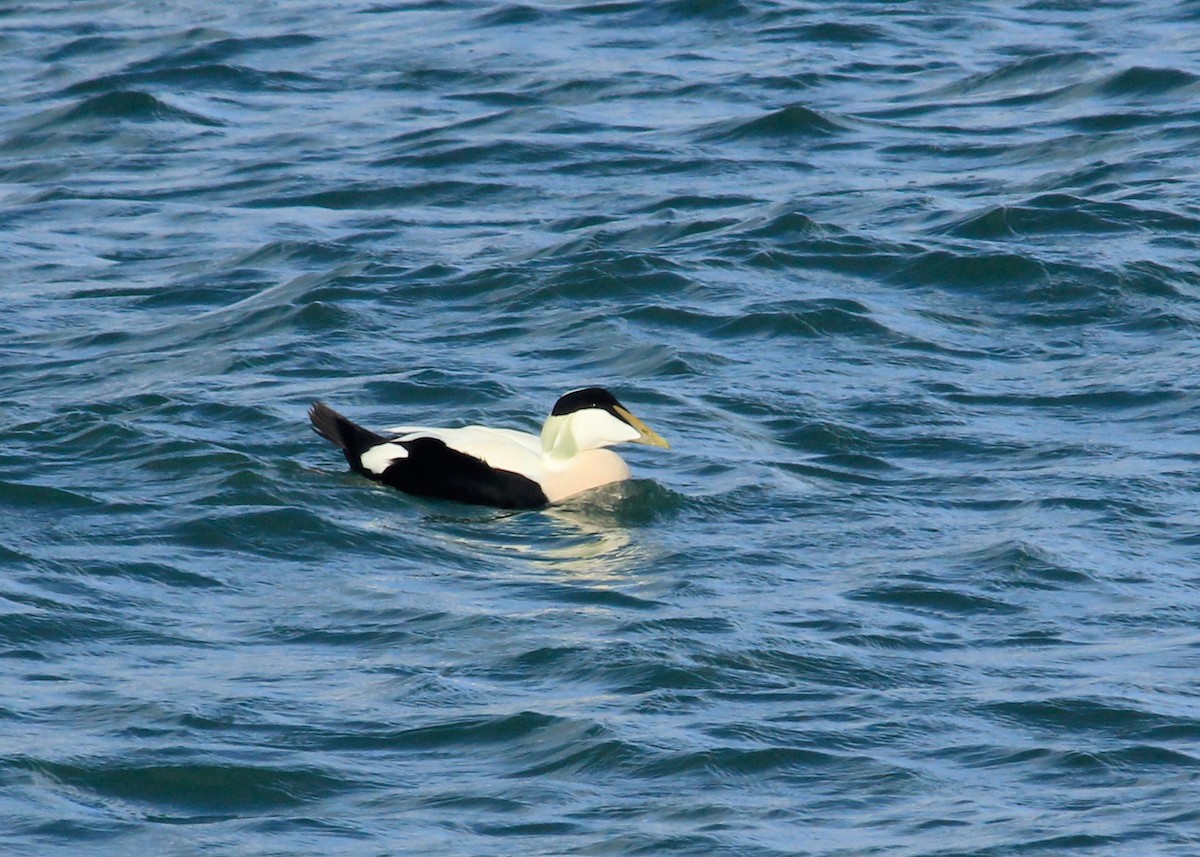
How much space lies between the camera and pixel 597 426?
28.6ft

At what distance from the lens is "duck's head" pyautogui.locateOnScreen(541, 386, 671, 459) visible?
28.6 ft

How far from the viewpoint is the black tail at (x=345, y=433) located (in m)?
8.70

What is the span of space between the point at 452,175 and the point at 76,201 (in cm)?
228

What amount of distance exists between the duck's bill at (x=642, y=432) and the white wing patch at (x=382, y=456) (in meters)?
0.88

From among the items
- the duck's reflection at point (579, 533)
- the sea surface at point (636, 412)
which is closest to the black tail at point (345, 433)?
the sea surface at point (636, 412)

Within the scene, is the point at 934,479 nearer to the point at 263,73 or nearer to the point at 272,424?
the point at 272,424

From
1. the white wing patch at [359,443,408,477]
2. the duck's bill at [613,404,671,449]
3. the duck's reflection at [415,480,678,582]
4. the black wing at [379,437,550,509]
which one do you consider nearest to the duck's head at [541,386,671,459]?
the duck's bill at [613,404,671,449]

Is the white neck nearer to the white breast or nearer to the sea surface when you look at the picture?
the white breast

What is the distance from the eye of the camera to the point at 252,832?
5.76 metres

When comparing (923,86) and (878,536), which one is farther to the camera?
(923,86)

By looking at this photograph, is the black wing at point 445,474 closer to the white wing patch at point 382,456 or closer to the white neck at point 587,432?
the white wing patch at point 382,456

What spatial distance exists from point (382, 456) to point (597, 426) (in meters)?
0.86

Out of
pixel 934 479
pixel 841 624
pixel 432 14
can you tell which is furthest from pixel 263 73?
pixel 841 624

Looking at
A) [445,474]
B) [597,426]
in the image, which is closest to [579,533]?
[597,426]
